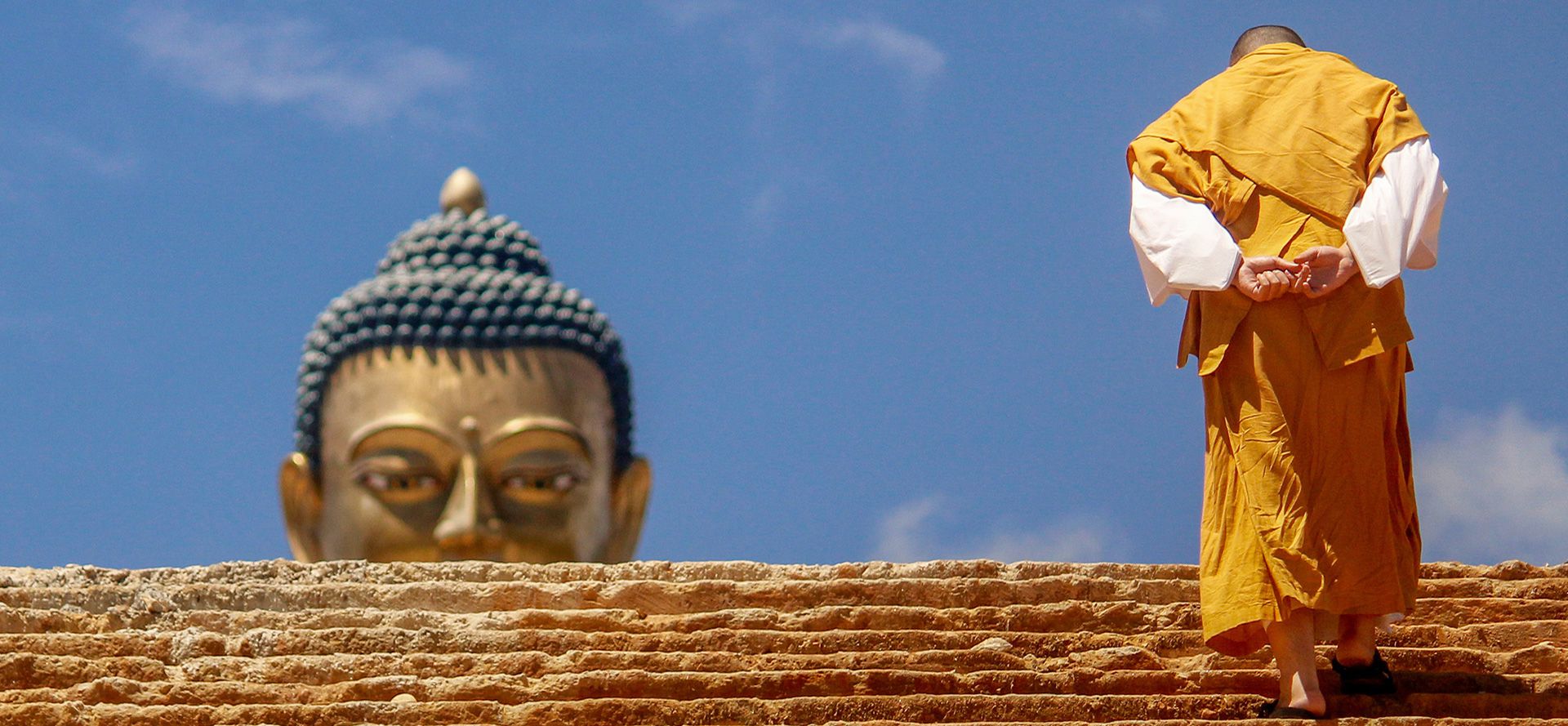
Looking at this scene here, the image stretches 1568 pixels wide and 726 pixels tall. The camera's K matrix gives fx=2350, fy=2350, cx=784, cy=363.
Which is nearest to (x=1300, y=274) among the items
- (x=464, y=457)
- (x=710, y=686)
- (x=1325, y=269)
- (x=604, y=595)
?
(x=1325, y=269)

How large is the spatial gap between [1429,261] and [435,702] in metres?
2.43

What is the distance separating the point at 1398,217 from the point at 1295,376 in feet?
1.39

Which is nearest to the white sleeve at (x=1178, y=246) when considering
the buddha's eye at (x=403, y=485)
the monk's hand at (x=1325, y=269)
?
the monk's hand at (x=1325, y=269)

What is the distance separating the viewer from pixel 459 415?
11141 millimetres

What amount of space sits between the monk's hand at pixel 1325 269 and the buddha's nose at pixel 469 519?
20.7 ft

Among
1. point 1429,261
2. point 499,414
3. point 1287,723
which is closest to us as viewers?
point 1287,723

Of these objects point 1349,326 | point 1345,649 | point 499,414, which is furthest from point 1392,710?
point 499,414

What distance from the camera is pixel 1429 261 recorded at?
532cm

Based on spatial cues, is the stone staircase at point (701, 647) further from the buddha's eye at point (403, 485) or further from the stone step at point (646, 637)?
the buddha's eye at point (403, 485)

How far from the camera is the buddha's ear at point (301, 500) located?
11656 millimetres

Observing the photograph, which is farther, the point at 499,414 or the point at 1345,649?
the point at 499,414

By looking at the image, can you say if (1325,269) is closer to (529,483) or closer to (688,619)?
(688,619)

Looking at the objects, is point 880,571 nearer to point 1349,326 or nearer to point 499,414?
point 1349,326

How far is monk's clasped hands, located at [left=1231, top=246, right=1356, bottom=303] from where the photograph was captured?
5.20m
